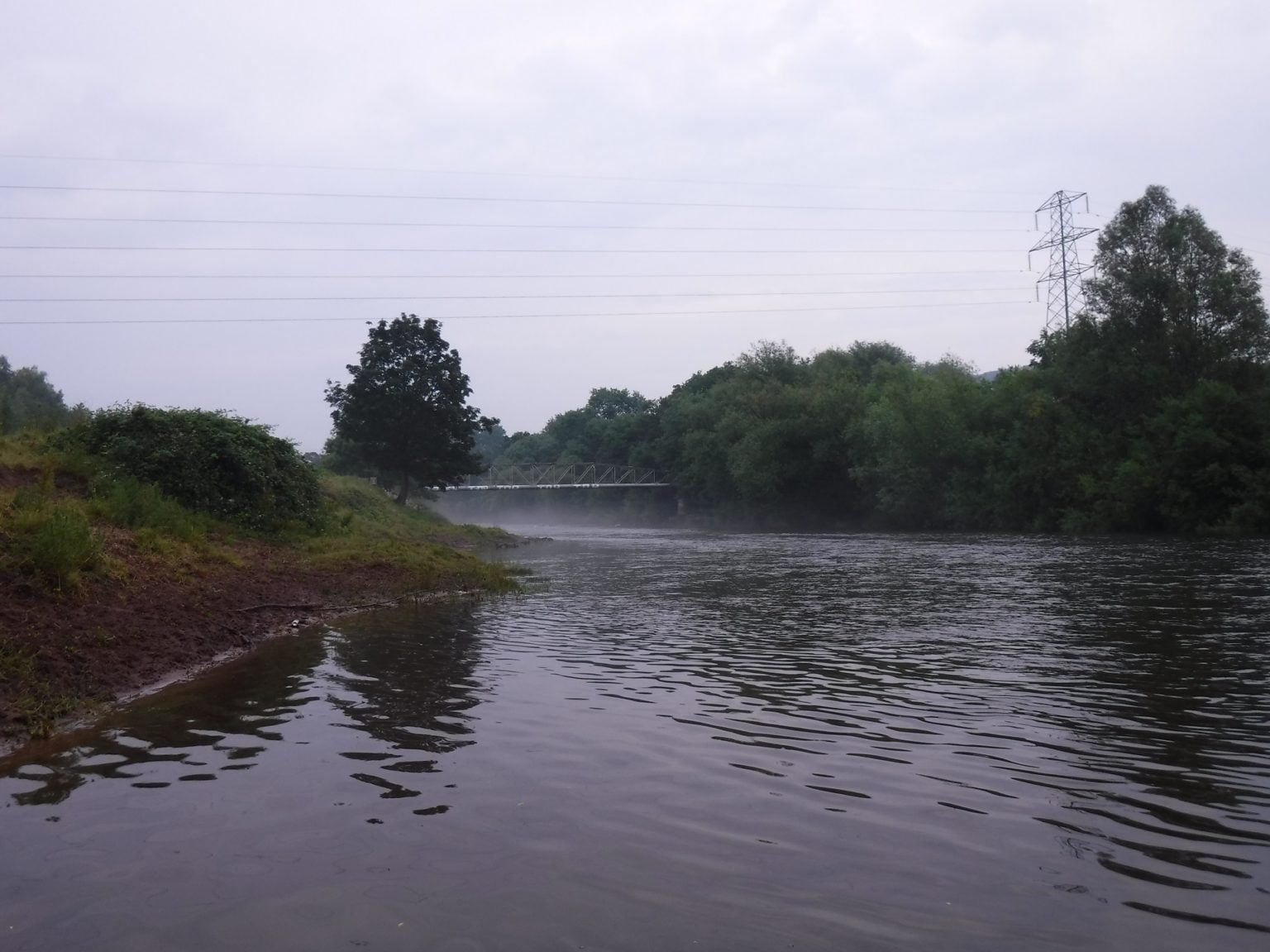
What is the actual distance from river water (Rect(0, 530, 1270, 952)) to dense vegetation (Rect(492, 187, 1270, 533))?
45.2 metres

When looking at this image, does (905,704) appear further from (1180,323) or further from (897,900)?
(1180,323)

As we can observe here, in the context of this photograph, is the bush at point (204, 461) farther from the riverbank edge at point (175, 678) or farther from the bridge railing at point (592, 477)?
the bridge railing at point (592, 477)

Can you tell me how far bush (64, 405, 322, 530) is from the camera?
25.1 metres

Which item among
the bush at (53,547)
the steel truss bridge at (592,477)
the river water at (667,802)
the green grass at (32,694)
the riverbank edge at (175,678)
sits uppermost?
the steel truss bridge at (592,477)

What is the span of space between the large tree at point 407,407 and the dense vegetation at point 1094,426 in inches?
1411

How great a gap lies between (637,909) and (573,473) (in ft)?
442

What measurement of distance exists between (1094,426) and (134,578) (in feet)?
200

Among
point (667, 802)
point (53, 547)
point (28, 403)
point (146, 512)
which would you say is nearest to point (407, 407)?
point (28, 403)

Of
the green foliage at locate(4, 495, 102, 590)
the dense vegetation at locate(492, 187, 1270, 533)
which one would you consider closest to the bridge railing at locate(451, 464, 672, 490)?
the dense vegetation at locate(492, 187, 1270, 533)

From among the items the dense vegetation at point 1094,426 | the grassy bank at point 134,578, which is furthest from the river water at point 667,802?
the dense vegetation at point 1094,426

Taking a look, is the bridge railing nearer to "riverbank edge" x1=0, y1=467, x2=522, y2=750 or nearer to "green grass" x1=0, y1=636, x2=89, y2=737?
"riverbank edge" x1=0, y1=467, x2=522, y2=750

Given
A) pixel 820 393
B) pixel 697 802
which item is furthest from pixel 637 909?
pixel 820 393

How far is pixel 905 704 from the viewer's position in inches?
432

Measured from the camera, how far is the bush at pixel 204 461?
82.3ft
